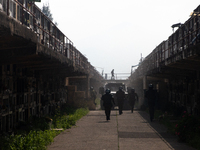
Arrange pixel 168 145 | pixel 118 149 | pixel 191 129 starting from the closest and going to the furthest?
pixel 118 149
pixel 168 145
pixel 191 129

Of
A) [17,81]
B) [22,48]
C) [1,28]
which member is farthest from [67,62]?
[1,28]

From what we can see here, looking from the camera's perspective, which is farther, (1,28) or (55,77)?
(55,77)

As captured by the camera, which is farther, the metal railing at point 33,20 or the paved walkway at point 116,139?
the metal railing at point 33,20

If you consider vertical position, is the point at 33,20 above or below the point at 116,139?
above

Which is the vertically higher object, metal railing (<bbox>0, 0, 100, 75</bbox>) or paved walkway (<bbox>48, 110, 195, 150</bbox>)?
metal railing (<bbox>0, 0, 100, 75</bbox>)

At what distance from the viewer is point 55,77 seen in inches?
740

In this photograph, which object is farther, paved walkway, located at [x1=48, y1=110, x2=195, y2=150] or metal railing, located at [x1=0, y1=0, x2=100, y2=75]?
metal railing, located at [x1=0, y1=0, x2=100, y2=75]

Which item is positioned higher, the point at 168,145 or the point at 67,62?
the point at 67,62

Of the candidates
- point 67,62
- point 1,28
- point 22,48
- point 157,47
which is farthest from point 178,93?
point 1,28

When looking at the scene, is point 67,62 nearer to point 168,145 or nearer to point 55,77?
point 55,77

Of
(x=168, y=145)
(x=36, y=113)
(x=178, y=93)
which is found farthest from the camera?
(x=178, y=93)

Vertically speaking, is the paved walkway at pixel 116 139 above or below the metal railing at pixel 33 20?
below

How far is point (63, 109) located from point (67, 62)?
6456mm

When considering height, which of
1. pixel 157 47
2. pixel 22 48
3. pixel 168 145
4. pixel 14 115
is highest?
pixel 157 47
